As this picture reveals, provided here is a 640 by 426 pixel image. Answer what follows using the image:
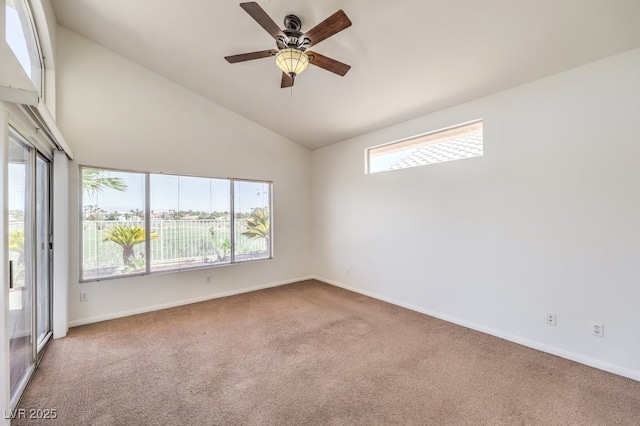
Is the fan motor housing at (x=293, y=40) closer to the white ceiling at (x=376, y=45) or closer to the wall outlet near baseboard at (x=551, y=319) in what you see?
the white ceiling at (x=376, y=45)

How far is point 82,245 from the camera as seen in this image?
11.6 feet

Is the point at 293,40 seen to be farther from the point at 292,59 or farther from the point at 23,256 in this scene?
the point at 23,256

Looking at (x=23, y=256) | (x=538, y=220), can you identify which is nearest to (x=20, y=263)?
(x=23, y=256)

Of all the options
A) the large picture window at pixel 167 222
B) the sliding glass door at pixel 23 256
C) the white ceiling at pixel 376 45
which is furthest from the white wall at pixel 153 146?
the sliding glass door at pixel 23 256

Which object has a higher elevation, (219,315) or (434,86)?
(434,86)

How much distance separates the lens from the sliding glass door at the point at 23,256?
2.04 meters

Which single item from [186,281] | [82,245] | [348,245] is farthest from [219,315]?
[348,245]

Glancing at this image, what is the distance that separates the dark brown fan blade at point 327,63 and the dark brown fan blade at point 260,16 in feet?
1.09

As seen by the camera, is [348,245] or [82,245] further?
[348,245]

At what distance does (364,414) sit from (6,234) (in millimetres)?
2571

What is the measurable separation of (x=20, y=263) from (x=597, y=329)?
16.2 feet

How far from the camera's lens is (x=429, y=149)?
387cm

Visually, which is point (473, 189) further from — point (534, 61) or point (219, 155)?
point (219, 155)

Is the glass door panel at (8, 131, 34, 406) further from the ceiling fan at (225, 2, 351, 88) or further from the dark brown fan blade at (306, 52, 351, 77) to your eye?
the dark brown fan blade at (306, 52, 351, 77)
